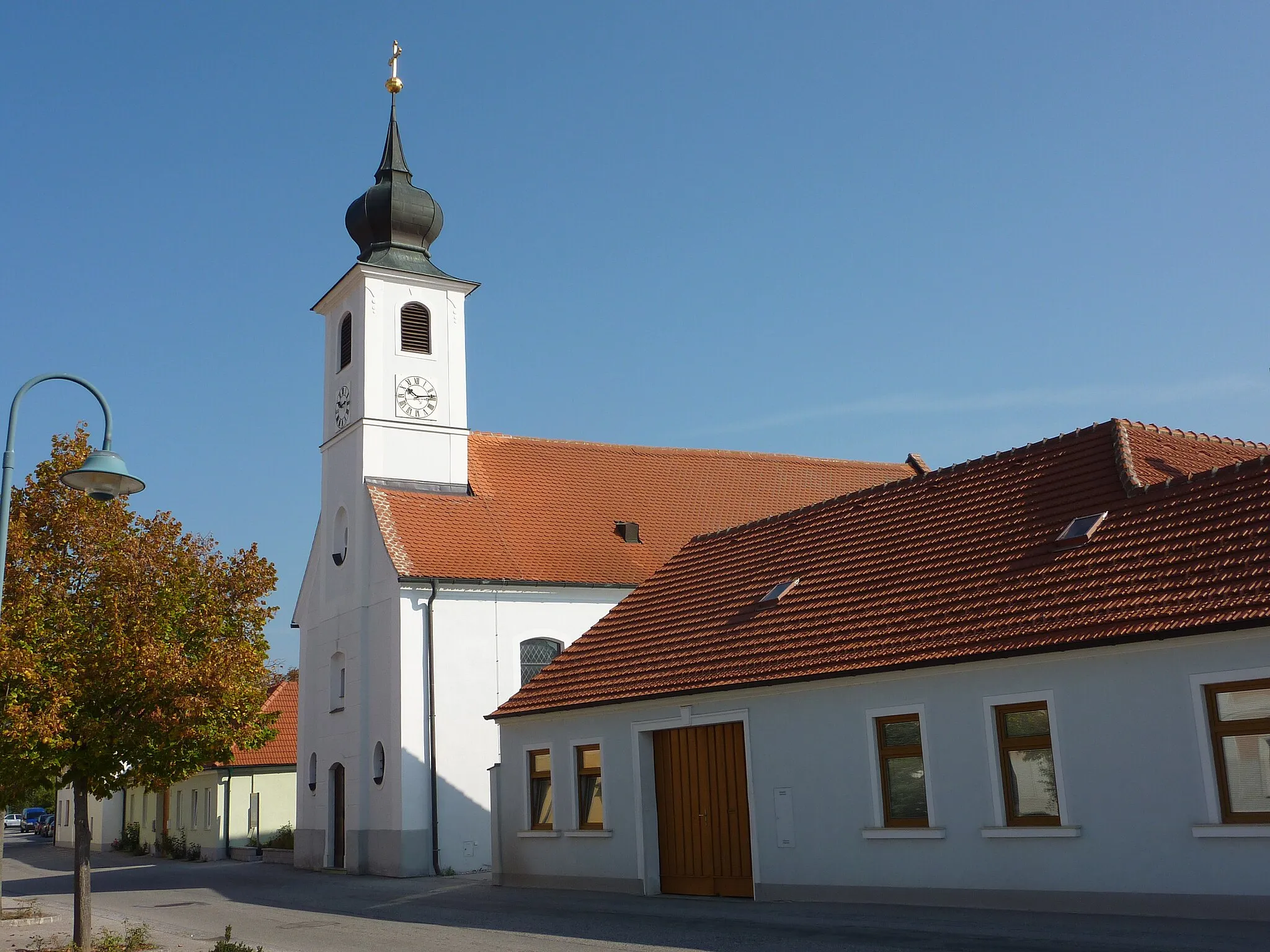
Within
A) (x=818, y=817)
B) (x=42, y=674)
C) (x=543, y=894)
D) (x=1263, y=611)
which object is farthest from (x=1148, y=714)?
(x=42, y=674)

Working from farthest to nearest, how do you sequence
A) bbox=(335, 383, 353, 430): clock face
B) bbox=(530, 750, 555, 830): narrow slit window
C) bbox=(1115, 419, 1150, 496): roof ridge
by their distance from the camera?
bbox=(335, 383, 353, 430): clock face < bbox=(530, 750, 555, 830): narrow slit window < bbox=(1115, 419, 1150, 496): roof ridge

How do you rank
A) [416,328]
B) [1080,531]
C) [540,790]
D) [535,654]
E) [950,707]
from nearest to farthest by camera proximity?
1. [950,707]
2. [1080,531]
3. [540,790]
4. [535,654]
5. [416,328]

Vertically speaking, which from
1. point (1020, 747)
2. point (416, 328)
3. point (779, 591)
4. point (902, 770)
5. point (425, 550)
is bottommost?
point (902, 770)

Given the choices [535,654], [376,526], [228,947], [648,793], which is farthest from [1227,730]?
[376,526]

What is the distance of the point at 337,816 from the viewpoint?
30109 millimetres

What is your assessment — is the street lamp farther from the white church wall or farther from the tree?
the white church wall

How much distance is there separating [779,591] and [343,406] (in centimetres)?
1712

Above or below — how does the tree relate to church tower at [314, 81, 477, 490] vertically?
below

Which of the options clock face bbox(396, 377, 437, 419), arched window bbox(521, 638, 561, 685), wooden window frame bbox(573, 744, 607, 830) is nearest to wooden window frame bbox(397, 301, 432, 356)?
clock face bbox(396, 377, 437, 419)

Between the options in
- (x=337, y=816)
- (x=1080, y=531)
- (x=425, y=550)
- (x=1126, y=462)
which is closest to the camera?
(x=1080, y=531)

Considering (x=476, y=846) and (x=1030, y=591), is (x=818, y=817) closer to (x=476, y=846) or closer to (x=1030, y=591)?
(x=1030, y=591)

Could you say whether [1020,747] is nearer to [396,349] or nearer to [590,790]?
[590,790]

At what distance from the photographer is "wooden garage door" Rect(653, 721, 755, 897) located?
17734 millimetres

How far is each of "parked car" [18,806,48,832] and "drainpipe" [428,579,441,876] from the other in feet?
246
